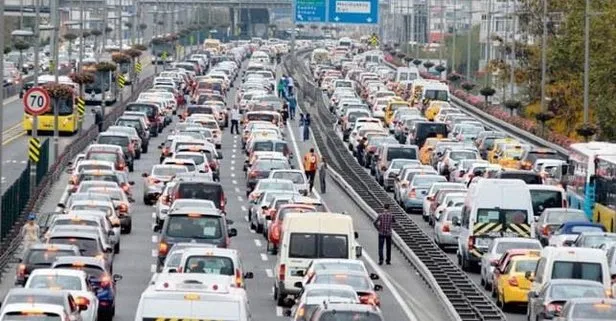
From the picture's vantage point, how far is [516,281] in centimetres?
4172

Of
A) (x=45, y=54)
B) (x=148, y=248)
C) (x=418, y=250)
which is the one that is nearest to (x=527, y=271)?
(x=418, y=250)

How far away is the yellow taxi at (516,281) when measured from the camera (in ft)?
136

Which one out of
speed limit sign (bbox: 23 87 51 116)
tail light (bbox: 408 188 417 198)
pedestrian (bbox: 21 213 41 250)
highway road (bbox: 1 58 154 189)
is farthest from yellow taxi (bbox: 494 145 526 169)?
pedestrian (bbox: 21 213 41 250)

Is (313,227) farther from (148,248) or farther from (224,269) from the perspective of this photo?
(148,248)

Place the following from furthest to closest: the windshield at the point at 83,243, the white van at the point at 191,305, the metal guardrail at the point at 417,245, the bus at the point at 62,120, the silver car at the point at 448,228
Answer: the bus at the point at 62,120 → the silver car at the point at 448,228 → the windshield at the point at 83,243 → the metal guardrail at the point at 417,245 → the white van at the point at 191,305

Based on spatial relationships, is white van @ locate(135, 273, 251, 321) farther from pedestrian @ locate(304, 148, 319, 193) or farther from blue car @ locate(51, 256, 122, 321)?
pedestrian @ locate(304, 148, 319, 193)

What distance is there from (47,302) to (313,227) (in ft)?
40.0

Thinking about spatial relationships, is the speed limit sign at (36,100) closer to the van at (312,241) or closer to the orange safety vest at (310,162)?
the orange safety vest at (310,162)

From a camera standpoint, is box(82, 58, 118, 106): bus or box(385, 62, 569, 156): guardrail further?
box(82, 58, 118, 106): bus

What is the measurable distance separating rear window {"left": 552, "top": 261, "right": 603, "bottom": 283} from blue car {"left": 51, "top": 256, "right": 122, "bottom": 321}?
26.7 feet

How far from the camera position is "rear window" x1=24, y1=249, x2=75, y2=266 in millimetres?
39156

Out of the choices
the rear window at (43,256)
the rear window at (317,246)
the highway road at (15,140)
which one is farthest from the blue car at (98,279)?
the highway road at (15,140)

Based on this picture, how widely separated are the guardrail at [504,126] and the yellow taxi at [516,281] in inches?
1429

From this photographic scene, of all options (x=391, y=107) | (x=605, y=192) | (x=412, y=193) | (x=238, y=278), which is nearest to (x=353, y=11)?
(x=391, y=107)
